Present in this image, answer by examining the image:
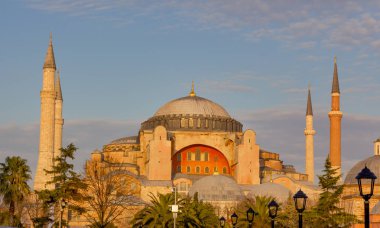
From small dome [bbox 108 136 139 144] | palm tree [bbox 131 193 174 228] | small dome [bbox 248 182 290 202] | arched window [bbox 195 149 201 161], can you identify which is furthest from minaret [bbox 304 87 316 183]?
palm tree [bbox 131 193 174 228]

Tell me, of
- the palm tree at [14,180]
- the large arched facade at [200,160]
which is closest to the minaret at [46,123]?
the palm tree at [14,180]

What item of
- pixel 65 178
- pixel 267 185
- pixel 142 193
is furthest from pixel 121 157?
pixel 65 178

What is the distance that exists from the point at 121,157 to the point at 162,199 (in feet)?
136

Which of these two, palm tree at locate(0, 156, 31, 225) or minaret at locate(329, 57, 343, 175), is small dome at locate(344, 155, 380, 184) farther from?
palm tree at locate(0, 156, 31, 225)

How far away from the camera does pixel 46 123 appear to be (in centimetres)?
5962

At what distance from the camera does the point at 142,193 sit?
6950cm

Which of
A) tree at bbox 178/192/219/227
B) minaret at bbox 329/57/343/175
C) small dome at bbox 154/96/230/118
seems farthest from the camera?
small dome at bbox 154/96/230/118

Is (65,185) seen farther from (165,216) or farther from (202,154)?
(202,154)

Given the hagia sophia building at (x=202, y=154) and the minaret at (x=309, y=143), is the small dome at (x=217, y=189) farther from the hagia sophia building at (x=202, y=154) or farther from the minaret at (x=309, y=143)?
the minaret at (x=309, y=143)

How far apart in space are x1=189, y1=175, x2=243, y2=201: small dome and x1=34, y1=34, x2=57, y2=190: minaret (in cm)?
1363

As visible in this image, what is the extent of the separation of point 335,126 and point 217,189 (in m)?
11.7

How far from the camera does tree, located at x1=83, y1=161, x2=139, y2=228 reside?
1892 inches

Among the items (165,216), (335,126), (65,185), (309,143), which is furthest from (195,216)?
(309,143)

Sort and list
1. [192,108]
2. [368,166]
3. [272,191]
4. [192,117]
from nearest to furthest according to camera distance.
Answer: [368,166], [272,191], [192,117], [192,108]
